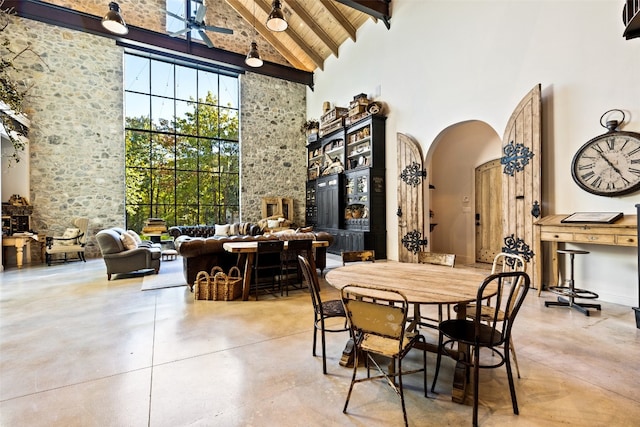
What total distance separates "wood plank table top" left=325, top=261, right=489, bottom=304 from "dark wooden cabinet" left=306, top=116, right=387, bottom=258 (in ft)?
13.6

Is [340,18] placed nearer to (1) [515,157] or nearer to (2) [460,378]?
(1) [515,157]

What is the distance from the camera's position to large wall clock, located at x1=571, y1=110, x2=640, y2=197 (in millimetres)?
3291

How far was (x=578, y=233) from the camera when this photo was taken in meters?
3.45

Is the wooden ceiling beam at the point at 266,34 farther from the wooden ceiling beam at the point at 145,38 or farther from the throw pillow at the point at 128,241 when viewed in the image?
the throw pillow at the point at 128,241

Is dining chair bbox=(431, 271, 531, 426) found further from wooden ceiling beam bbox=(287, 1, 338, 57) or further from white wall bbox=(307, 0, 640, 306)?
wooden ceiling beam bbox=(287, 1, 338, 57)

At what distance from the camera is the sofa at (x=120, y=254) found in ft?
16.0

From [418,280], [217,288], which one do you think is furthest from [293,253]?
[418,280]

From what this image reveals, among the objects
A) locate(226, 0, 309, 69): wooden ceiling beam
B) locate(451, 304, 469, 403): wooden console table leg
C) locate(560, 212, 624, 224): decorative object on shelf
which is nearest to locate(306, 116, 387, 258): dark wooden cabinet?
locate(226, 0, 309, 69): wooden ceiling beam

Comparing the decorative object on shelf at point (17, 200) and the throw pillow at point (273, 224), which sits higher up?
the decorative object on shelf at point (17, 200)

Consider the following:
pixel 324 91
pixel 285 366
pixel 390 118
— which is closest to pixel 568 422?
pixel 285 366

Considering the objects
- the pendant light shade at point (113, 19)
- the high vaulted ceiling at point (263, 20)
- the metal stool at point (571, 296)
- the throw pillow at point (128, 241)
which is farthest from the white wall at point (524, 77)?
the pendant light shade at point (113, 19)

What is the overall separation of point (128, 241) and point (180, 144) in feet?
14.8

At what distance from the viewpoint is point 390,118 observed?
674cm

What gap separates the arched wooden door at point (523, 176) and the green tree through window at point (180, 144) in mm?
7354
